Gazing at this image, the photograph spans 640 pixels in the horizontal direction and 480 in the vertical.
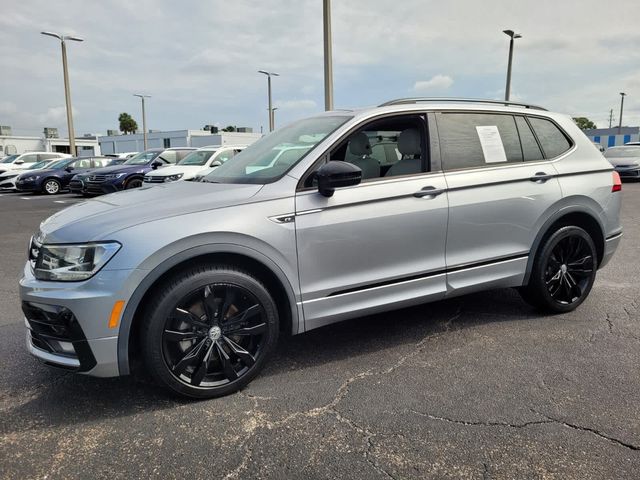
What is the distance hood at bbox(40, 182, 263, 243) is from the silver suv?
1cm

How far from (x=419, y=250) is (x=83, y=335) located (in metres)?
2.11

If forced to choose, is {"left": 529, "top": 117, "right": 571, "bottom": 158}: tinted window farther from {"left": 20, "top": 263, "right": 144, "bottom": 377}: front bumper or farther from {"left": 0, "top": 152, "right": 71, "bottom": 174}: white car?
{"left": 0, "top": 152, "right": 71, "bottom": 174}: white car

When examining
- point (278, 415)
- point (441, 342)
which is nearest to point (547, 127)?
point (441, 342)

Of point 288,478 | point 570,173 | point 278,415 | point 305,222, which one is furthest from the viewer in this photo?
point 570,173

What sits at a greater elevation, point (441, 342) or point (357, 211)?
point (357, 211)

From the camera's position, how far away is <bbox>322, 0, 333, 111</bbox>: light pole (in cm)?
1224

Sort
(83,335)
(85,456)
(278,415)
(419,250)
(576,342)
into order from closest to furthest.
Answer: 1. (85,456)
2. (83,335)
3. (278,415)
4. (419,250)
5. (576,342)

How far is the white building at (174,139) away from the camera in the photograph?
67.1 meters

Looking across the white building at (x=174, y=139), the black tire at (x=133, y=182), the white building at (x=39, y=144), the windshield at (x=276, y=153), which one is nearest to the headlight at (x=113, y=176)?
the black tire at (x=133, y=182)

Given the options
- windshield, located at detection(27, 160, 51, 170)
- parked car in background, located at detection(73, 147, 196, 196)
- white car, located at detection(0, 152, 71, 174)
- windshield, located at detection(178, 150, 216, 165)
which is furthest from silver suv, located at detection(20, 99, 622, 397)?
white car, located at detection(0, 152, 71, 174)

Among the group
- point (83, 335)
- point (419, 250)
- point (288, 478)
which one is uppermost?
point (419, 250)

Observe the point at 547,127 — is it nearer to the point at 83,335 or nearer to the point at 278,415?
the point at 278,415

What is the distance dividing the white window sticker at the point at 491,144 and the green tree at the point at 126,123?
313 feet

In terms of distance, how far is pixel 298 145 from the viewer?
3.44 m
